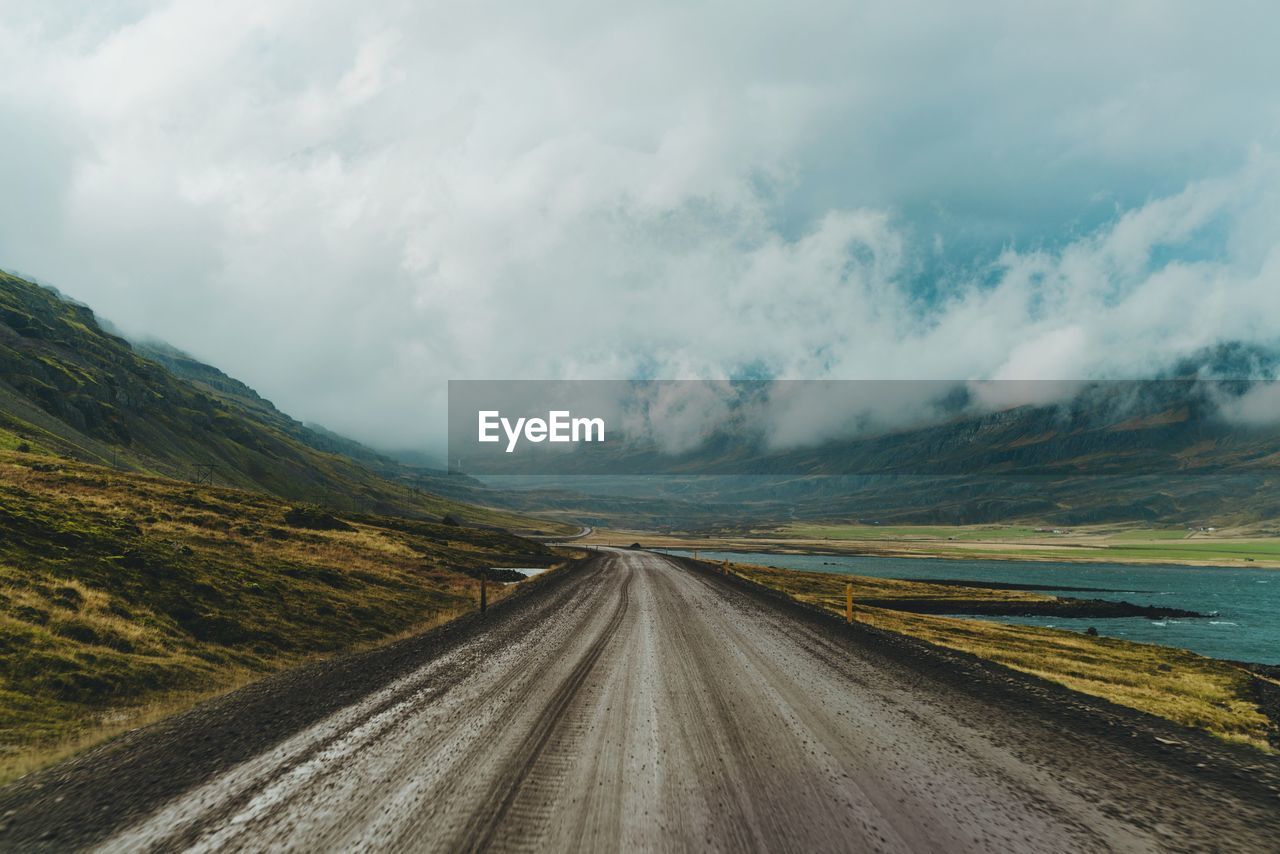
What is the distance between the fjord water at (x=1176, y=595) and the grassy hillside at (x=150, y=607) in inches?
2279

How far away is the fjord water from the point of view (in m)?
51.3

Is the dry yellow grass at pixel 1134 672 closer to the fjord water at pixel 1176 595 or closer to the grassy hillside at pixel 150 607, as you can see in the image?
the grassy hillside at pixel 150 607

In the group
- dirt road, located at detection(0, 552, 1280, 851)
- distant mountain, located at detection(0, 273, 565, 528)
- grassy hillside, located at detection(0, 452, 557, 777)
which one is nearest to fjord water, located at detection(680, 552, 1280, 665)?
dirt road, located at detection(0, 552, 1280, 851)

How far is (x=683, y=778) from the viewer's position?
20.3 ft

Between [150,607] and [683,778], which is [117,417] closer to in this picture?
[150,607]

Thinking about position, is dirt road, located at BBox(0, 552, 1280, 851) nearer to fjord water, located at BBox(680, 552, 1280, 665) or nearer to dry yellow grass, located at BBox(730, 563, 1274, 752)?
dry yellow grass, located at BBox(730, 563, 1274, 752)

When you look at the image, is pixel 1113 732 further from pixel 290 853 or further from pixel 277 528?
pixel 277 528

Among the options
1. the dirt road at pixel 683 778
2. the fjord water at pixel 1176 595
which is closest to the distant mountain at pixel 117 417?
the dirt road at pixel 683 778

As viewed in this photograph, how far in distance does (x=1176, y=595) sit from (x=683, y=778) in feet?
423

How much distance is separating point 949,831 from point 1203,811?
2.92 meters

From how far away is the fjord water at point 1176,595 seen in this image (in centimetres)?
5127

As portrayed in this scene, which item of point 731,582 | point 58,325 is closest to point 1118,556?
point 731,582

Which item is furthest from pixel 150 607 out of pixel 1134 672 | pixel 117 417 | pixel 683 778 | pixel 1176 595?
pixel 117 417

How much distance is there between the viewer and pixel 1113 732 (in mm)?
8148
